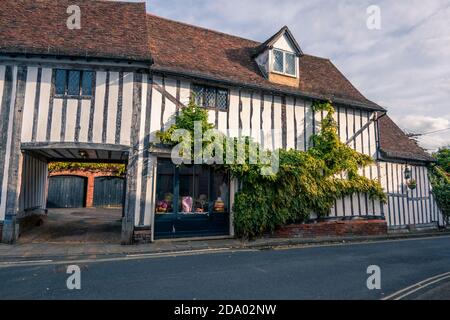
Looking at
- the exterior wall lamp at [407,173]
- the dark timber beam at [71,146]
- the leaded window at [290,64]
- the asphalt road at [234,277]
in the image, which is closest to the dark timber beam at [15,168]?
the dark timber beam at [71,146]

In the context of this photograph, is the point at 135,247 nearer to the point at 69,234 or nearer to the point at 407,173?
the point at 69,234

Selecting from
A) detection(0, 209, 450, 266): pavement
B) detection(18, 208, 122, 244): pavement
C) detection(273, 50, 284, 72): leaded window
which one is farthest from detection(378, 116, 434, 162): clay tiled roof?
detection(18, 208, 122, 244): pavement

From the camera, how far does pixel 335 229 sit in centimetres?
994

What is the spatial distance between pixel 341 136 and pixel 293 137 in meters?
2.20

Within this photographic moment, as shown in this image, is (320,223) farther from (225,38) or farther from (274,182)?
(225,38)

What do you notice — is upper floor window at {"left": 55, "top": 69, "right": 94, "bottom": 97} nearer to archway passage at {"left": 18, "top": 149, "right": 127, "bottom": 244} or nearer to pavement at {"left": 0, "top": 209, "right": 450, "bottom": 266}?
archway passage at {"left": 18, "top": 149, "right": 127, "bottom": 244}

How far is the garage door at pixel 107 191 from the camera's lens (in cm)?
1900

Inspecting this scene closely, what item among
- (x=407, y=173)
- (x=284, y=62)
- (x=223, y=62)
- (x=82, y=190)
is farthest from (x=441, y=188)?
(x=82, y=190)

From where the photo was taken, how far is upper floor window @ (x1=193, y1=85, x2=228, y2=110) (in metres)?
8.98

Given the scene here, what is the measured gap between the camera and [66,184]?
717 inches

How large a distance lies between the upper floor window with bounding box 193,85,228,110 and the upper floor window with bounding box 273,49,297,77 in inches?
102

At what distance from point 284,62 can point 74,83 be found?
734 cm

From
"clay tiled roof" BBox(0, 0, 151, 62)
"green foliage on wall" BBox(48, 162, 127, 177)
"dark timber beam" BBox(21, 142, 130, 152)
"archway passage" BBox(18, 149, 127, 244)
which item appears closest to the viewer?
"dark timber beam" BBox(21, 142, 130, 152)
